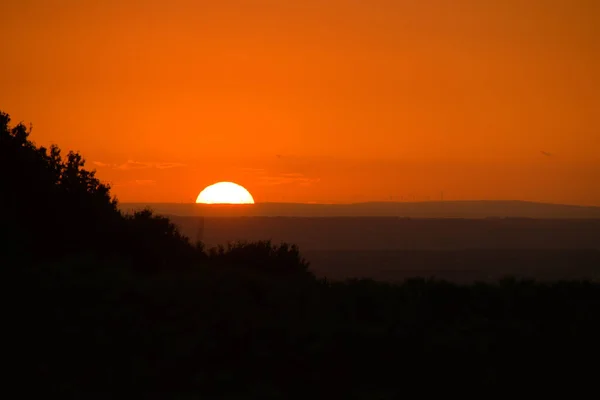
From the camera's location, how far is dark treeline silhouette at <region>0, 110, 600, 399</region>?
539 inches

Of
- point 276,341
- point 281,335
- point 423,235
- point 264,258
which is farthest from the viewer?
point 423,235

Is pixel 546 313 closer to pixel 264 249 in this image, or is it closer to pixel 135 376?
pixel 135 376

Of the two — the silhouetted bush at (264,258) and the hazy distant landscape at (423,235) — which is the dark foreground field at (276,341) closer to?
the silhouetted bush at (264,258)

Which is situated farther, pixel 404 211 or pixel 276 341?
pixel 404 211

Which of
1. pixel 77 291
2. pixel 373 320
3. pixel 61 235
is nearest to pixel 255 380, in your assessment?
pixel 373 320

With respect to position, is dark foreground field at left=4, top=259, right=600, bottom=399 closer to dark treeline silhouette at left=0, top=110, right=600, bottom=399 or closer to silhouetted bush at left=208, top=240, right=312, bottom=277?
dark treeline silhouette at left=0, top=110, right=600, bottom=399

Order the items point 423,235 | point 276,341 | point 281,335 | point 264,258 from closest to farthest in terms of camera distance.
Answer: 1. point 276,341
2. point 281,335
3. point 264,258
4. point 423,235

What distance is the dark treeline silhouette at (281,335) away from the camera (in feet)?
44.9

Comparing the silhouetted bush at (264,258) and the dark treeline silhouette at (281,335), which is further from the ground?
the silhouetted bush at (264,258)

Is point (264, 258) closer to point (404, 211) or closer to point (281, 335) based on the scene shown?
point (281, 335)

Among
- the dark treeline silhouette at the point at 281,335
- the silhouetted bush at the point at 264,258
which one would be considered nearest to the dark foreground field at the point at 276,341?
the dark treeline silhouette at the point at 281,335

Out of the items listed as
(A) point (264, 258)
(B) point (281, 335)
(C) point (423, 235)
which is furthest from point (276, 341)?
(C) point (423, 235)

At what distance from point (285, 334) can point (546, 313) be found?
18.7ft

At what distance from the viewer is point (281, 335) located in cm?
1529
